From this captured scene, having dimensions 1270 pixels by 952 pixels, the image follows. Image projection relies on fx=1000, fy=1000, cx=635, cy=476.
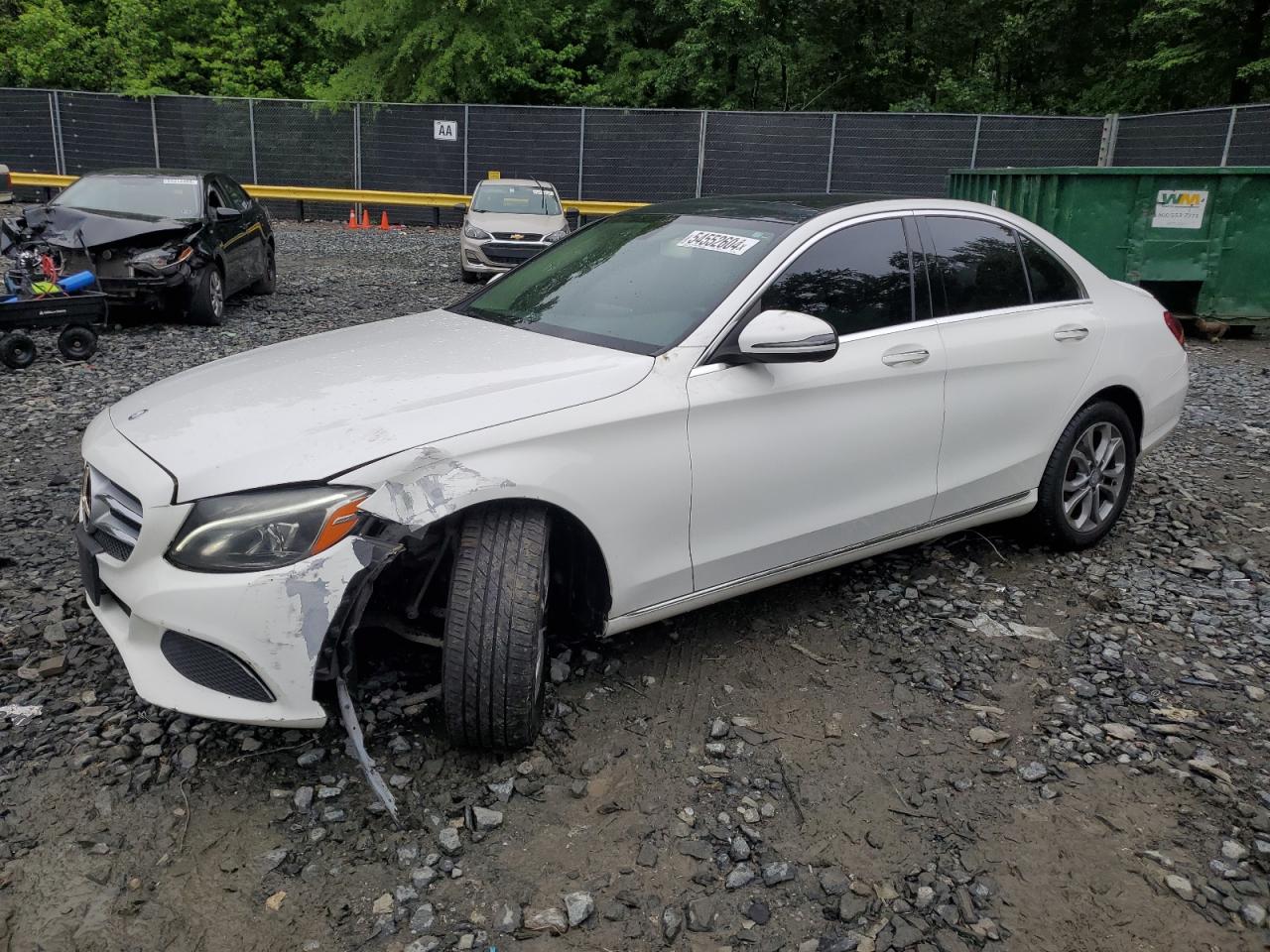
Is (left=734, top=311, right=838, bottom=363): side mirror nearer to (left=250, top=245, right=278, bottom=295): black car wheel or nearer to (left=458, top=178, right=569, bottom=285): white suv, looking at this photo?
(left=250, top=245, right=278, bottom=295): black car wheel

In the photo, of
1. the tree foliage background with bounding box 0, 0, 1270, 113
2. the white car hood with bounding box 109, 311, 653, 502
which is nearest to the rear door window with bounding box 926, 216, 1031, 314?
the white car hood with bounding box 109, 311, 653, 502

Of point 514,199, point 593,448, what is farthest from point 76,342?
point 514,199

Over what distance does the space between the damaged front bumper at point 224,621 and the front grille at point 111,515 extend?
2 centimetres

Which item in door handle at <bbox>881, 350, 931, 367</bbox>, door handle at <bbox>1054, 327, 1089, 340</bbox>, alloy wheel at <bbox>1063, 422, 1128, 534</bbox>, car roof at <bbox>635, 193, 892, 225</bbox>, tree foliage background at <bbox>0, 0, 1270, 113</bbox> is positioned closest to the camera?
door handle at <bbox>881, 350, 931, 367</bbox>

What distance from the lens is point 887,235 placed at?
12.9 ft

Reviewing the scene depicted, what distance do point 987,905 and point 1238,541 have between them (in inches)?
127

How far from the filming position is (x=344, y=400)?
294 centimetres

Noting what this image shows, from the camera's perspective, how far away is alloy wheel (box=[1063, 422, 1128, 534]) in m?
4.52

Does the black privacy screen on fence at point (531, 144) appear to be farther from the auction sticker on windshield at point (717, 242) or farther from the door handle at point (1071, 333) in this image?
the auction sticker on windshield at point (717, 242)

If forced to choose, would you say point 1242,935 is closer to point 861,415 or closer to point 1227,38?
point 861,415

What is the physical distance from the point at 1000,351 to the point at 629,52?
25274 millimetres

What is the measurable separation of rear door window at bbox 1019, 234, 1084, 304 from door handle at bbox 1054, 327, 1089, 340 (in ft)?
0.49

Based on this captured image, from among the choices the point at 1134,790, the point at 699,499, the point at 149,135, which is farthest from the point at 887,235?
the point at 149,135

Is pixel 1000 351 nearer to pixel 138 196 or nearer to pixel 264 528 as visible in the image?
pixel 264 528
